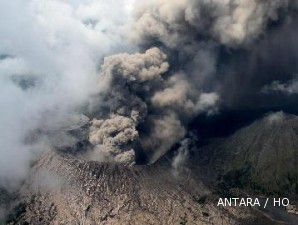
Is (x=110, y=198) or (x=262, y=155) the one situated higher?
(x=262, y=155)

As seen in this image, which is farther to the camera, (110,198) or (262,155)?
(262,155)

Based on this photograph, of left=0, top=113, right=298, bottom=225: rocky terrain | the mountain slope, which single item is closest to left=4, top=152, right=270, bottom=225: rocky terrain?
left=0, top=113, right=298, bottom=225: rocky terrain

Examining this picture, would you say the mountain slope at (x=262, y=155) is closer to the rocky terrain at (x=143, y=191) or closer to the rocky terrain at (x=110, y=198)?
the rocky terrain at (x=143, y=191)

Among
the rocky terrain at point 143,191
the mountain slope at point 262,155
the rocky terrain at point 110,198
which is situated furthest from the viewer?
the mountain slope at point 262,155

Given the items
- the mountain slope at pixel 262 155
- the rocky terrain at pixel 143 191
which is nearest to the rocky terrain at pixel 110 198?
the rocky terrain at pixel 143 191

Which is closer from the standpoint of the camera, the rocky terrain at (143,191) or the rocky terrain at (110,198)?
the rocky terrain at (110,198)

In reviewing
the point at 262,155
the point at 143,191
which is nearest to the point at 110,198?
the point at 143,191

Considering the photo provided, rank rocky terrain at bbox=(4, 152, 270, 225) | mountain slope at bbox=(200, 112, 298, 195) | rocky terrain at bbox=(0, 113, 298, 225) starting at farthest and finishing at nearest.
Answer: mountain slope at bbox=(200, 112, 298, 195) < rocky terrain at bbox=(0, 113, 298, 225) < rocky terrain at bbox=(4, 152, 270, 225)

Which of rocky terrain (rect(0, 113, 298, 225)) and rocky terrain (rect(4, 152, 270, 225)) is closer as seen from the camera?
rocky terrain (rect(4, 152, 270, 225))

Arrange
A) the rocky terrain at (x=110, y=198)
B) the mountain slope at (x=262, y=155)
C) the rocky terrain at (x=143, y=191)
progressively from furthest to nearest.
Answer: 1. the mountain slope at (x=262, y=155)
2. the rocky terrain at (x=143, y=191)
3. the rocky terrain at (x=110, y=198)

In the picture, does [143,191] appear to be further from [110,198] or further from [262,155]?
[262,155]

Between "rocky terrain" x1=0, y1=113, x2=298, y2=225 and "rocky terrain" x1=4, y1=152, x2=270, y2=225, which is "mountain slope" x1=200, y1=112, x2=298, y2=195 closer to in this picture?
"rocky terrain" x1=0, y1=113, x2=298, y2=225

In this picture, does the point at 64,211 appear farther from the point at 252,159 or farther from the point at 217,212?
the point at 252,159
